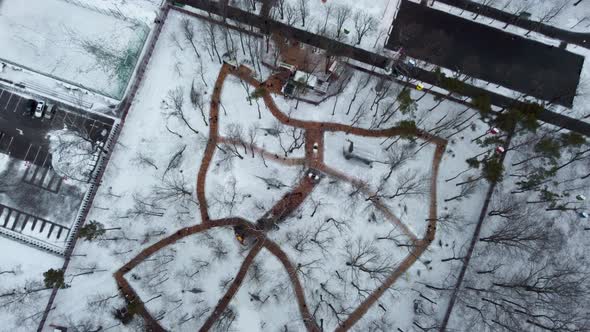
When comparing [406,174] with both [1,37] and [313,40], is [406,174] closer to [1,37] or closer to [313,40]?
[313,40]

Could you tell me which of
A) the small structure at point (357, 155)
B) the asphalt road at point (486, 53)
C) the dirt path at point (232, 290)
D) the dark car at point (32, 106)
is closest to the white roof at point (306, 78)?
the small structure at point (357, 155)

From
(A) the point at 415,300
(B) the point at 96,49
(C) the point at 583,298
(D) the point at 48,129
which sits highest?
(B) the point at 96,49

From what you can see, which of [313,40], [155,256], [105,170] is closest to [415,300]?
[155,256]

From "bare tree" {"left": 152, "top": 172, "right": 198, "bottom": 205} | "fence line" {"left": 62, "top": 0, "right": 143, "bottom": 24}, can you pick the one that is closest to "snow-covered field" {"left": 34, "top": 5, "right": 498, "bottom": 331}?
"bare tree" {"left": 152, "top": 172, "right": 198, "bottom": 205}

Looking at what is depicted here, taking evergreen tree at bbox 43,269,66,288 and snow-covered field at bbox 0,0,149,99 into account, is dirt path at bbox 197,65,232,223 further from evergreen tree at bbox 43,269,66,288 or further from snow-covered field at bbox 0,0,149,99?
evergreen tree at bbox 43,269,66,288

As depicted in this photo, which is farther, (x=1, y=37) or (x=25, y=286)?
(x=1, y=37)

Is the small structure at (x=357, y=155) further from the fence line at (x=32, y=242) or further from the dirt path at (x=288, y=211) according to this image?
the fence line at (x=32, y=242)

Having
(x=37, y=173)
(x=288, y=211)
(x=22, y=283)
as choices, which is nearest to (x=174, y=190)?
(x=288, y=211)
